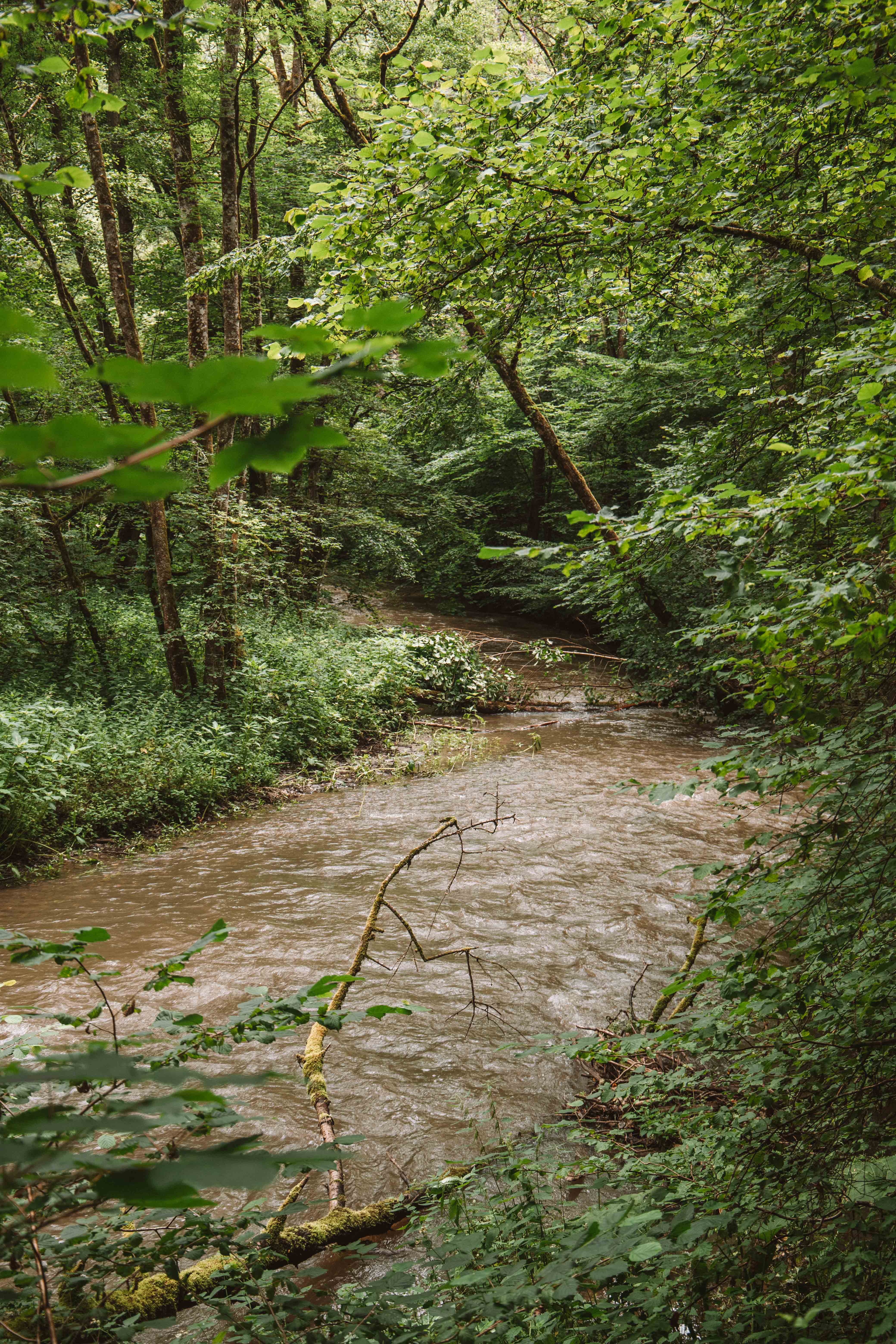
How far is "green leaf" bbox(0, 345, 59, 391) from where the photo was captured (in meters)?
0.61

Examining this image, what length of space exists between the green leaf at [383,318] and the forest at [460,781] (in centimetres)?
1

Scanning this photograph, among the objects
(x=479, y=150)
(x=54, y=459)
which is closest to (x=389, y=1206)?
(x=54, y=459)

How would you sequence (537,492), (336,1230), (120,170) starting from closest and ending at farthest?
(336,1230) < (120,170) < (537,492)

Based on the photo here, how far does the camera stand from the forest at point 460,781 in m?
1.77

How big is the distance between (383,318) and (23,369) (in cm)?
32

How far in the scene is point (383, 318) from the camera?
0.71 m

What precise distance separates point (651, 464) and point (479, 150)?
49.7ft

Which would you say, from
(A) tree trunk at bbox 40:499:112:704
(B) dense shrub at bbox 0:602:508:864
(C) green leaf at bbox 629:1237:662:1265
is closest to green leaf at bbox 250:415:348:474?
(C) green leaf at bbox 629:1237:662:1265

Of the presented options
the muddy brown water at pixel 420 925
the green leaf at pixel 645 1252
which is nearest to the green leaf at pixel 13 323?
the green leaf at pixel 645 1252

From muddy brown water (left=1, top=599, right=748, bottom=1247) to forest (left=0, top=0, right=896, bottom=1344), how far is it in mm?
49

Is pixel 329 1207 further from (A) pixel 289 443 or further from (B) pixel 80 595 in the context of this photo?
(B) pixel 80 595

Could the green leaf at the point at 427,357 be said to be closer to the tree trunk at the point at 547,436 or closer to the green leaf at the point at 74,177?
the green leaf at the point at 74,177

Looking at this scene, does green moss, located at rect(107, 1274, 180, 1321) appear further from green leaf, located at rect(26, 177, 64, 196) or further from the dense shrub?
the dense shrub

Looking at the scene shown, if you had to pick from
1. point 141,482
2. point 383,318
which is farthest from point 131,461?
point 383,318
